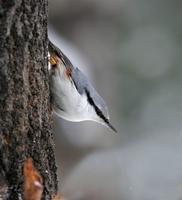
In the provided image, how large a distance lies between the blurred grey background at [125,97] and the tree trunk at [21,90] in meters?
3.25

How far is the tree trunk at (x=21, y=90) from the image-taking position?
2408 mm

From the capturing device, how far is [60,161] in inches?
242

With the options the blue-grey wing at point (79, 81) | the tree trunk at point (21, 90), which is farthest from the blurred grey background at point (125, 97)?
the tree trunk at point (21, 90)

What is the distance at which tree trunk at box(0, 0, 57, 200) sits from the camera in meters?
2.41

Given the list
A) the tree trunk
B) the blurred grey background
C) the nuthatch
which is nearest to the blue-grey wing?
the nuthatch

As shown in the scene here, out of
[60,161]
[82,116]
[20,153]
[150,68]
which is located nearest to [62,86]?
[82,116]

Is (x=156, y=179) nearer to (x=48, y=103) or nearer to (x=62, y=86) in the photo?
(x=62, y=86)

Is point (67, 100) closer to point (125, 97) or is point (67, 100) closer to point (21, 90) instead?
point (21, 90)

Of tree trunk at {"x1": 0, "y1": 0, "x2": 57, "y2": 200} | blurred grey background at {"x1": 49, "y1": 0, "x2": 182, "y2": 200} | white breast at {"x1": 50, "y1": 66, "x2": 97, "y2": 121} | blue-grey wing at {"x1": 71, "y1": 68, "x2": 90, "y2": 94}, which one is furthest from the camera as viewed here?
blurred grey background at {"x1": 49, "y1": 0, "x2": 182, "y2": 200}

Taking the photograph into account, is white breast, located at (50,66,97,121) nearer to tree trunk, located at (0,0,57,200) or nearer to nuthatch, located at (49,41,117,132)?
nuthatch, located at (49,41,117,132)

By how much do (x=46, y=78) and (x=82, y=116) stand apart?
0.91 meters

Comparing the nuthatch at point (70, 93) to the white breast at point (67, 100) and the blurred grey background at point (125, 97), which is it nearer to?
the white breast at point (67, 100)

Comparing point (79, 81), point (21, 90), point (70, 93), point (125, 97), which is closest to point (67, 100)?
point (70, 93)

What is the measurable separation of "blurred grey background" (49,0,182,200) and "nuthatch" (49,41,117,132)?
227 centimetres
